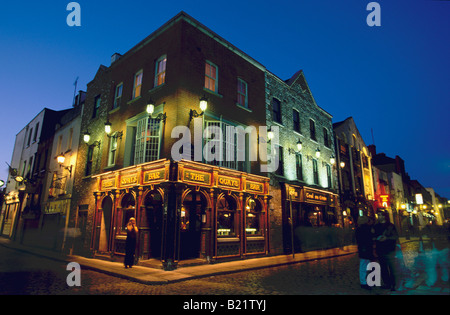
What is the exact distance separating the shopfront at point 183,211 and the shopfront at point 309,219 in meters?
2.41

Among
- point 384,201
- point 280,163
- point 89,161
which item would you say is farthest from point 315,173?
point 89,161

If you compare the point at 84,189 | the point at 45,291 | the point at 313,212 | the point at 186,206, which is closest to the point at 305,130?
the point at 313,212

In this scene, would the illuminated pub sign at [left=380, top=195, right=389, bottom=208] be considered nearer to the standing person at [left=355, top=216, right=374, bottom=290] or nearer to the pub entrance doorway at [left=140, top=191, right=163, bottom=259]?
A: the standing person at [left=355, top=216, right=374, bottom=290]

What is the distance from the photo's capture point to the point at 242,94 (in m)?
16.1

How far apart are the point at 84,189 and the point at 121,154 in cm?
491

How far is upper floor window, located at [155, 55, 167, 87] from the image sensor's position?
13.7m

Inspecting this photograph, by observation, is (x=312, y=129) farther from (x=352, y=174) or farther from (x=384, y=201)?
(x=384, y=201)

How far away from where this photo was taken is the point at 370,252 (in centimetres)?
694

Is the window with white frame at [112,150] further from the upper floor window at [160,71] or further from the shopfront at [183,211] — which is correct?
the upper floor window at [160,71]

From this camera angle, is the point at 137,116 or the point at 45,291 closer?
the point at 45,291

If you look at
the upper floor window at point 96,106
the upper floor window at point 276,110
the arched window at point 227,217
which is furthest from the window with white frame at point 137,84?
the upper floor window at point 276,110

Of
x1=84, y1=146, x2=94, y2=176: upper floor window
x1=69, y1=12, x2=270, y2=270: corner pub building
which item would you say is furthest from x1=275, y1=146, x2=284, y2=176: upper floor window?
x1=84, y1=146, x2=94, y2=176: upper floor window

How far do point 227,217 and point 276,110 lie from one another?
9040 mm
